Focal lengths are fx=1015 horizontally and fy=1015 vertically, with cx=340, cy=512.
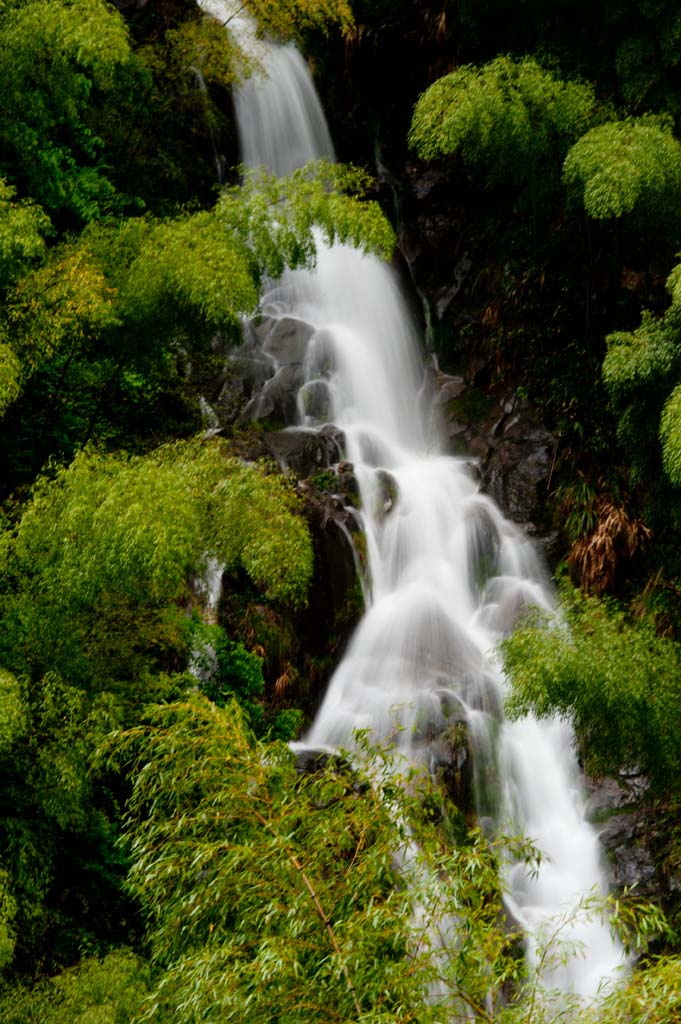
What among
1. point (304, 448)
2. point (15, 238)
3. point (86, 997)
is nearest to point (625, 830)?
point (86, 997)

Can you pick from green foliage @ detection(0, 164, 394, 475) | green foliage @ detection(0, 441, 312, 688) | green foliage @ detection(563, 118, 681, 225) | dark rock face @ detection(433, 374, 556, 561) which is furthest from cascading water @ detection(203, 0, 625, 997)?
green foliage @ detection(563, 118, 681, 225)

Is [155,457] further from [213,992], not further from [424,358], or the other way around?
[424,358]

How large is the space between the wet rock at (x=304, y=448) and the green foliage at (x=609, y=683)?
151 inches

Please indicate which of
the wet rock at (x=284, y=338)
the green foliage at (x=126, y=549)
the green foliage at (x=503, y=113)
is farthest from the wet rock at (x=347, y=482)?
the green foliage at (x=503, y=113)

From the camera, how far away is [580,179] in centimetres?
1112

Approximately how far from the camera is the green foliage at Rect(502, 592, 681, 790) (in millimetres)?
6609

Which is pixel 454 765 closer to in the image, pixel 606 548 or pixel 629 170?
pixel 606 548

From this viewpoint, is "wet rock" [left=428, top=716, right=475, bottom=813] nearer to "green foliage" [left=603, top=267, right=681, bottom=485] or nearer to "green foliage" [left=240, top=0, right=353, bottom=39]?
"green foliage" [left=603, top=267, right=681, bottom=485]

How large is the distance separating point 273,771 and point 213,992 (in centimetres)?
125

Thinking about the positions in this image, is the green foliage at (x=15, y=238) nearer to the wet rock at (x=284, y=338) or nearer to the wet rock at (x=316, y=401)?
the wet rock at (x=316, y=401)

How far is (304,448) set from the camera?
34.4ft

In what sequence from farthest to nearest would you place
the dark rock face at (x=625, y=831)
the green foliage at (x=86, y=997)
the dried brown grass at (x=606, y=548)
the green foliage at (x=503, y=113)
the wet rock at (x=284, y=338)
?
the wet rock at (x=284, y=338)
the green foliage at (x=503, y=113)
the dried brown grass at (x=606, y=548)
the dark rock face at (x=625, y=831)
the green foliage at (x=86, y=997)

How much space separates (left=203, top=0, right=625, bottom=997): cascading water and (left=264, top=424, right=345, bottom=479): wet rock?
258 millimetres

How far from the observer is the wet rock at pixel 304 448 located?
10281 mm
